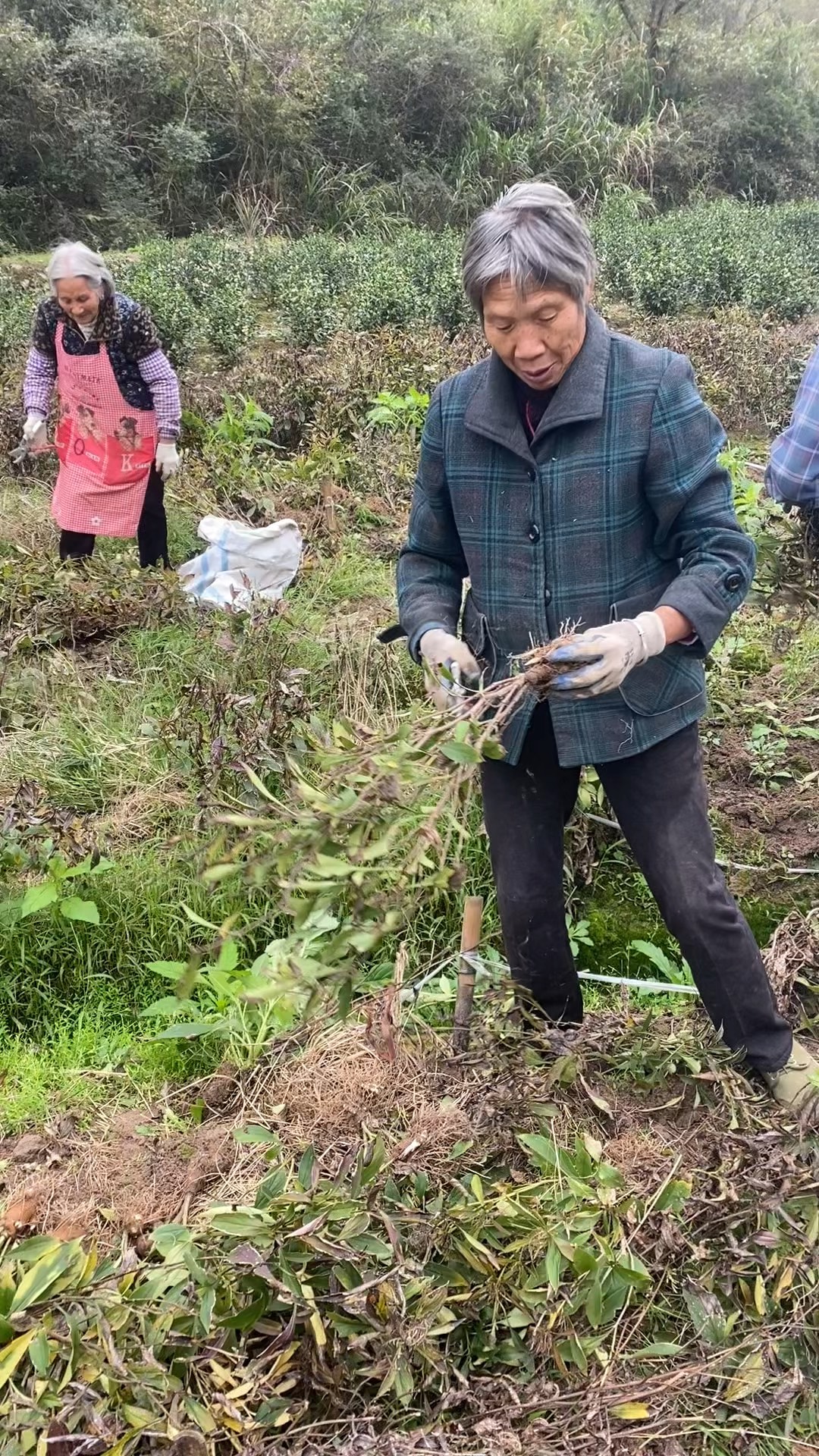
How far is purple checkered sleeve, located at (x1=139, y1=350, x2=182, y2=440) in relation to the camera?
12.4 ft

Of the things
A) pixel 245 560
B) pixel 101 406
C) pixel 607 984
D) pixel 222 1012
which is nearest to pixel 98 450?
pixel 101 406

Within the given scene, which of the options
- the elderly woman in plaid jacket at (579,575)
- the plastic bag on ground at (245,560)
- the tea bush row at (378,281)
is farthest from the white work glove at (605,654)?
the tea bush row at (378,281)

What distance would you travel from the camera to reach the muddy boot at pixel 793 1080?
6.28 ft

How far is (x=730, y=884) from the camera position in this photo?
268 cm

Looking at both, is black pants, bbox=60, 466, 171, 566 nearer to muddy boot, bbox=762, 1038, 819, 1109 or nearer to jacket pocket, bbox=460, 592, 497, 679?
jacket pocket, bbox=460, 592, 497, 679

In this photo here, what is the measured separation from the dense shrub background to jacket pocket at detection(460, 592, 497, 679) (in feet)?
27.3

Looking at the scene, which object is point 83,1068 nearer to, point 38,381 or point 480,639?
point 480,639

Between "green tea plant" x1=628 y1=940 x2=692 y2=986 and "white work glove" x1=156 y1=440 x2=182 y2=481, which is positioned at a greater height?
"white work glove" x1=156 y1=440 x2=182 y2=481

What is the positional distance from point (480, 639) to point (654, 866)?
0.50 meters

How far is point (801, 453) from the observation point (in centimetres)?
203

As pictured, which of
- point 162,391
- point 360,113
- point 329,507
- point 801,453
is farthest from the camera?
point 360,113

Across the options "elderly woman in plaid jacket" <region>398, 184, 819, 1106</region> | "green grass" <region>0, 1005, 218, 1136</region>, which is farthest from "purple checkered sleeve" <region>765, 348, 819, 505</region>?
"green grass" <region>0, 1005, 218, 1136</region>

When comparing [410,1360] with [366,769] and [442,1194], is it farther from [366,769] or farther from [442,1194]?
[366,769]

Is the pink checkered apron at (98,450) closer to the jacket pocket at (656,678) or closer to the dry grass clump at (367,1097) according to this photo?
the dry grass clump at (367,1097)
